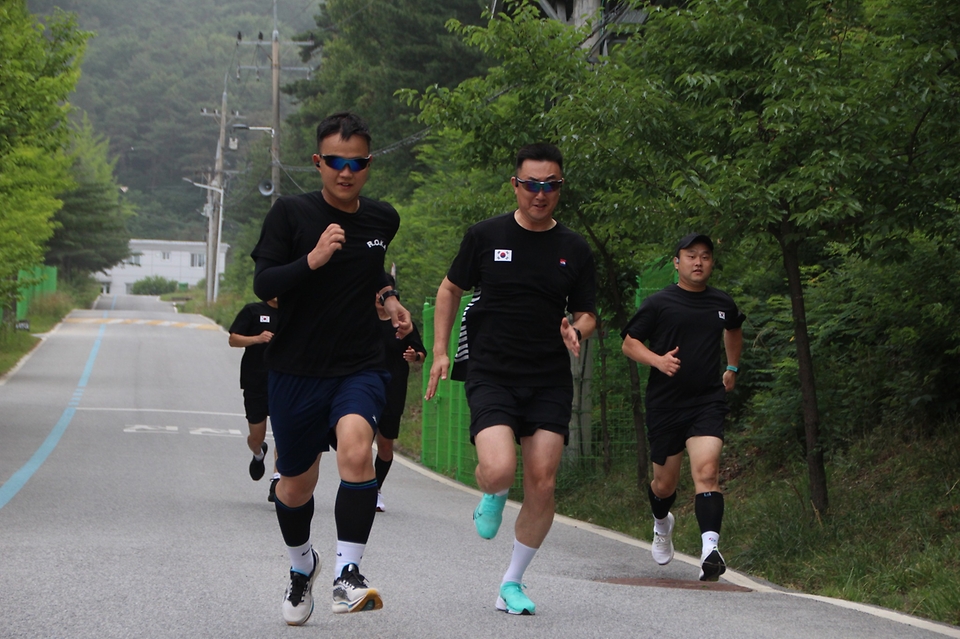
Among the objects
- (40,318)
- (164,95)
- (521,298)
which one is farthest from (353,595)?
(164,95)

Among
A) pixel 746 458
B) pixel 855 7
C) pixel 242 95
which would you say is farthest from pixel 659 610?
pixel 242 95

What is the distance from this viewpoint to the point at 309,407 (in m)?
5.37

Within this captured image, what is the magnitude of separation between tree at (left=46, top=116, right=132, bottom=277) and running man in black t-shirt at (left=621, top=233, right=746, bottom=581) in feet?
134

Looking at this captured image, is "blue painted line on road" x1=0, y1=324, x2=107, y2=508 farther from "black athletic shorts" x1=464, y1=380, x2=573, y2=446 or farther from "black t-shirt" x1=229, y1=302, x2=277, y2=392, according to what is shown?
"black athletic shorts" x1=464, y1=380, x2=573, y2=446

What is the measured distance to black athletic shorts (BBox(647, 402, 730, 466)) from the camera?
301 inches

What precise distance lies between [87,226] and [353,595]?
6150 cm

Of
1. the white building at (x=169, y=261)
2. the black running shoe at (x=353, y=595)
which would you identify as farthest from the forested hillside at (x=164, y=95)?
the black running shoe at (x=353, y=595)

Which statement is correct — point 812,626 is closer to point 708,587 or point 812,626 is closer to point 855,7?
point 708,587

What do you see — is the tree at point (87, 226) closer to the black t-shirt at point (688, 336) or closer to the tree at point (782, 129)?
the tree at point (782, 129)

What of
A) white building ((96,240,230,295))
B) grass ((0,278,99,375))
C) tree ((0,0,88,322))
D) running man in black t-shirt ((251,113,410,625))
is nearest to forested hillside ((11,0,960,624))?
running man in black t-shirt ((251,113,410,625))

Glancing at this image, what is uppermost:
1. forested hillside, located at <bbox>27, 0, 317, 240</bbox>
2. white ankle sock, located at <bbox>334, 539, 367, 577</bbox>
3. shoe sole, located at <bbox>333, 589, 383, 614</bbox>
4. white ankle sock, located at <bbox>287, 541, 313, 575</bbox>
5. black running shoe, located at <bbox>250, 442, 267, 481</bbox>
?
forested hillside, located at <bbox>27, 0, 317, 240</bbox>

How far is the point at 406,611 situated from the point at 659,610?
126 centimetres

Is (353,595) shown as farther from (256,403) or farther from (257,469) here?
(257,469)

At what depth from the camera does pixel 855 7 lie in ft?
29.8
